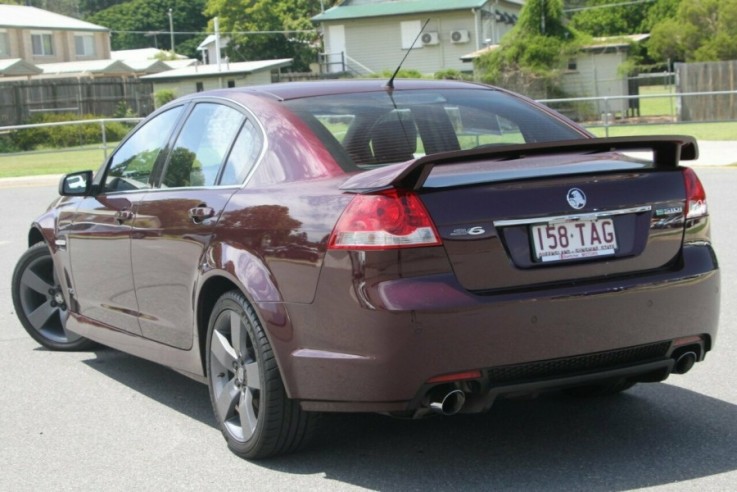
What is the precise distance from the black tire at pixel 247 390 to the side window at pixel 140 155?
125 centimetres

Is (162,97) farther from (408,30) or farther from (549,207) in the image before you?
(549,207)

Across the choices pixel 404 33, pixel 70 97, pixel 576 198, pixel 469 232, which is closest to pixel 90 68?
pixel 70 97

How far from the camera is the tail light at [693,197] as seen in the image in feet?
16.6

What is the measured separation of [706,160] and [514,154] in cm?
1842

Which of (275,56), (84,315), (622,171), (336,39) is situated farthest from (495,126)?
(275,56)

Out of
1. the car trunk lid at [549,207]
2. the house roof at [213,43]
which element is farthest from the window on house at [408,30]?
the car trunk lid at [549,207]

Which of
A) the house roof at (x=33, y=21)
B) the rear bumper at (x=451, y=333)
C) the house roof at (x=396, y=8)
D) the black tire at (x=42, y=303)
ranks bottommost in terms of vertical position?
the black tire at (x=42, y=303)

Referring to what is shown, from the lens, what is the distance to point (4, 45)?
77.0 meters

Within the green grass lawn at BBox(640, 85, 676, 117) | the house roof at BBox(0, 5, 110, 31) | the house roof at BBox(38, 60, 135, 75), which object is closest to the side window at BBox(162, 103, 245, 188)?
the green grass lawn at BBox(640, 85, 676, 117)

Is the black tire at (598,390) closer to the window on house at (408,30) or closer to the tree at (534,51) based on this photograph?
the tree at (534,51)

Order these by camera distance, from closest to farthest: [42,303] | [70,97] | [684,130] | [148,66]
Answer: [42,303] → [684,130] → [70,97] → [148,66]

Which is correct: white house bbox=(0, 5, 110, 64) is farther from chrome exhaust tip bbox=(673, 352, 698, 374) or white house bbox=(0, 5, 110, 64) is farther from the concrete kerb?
chrome exhaust tip bbox=(673, 352, 698, 374)

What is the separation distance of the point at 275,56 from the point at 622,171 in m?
82.3

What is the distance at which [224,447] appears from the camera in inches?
219
